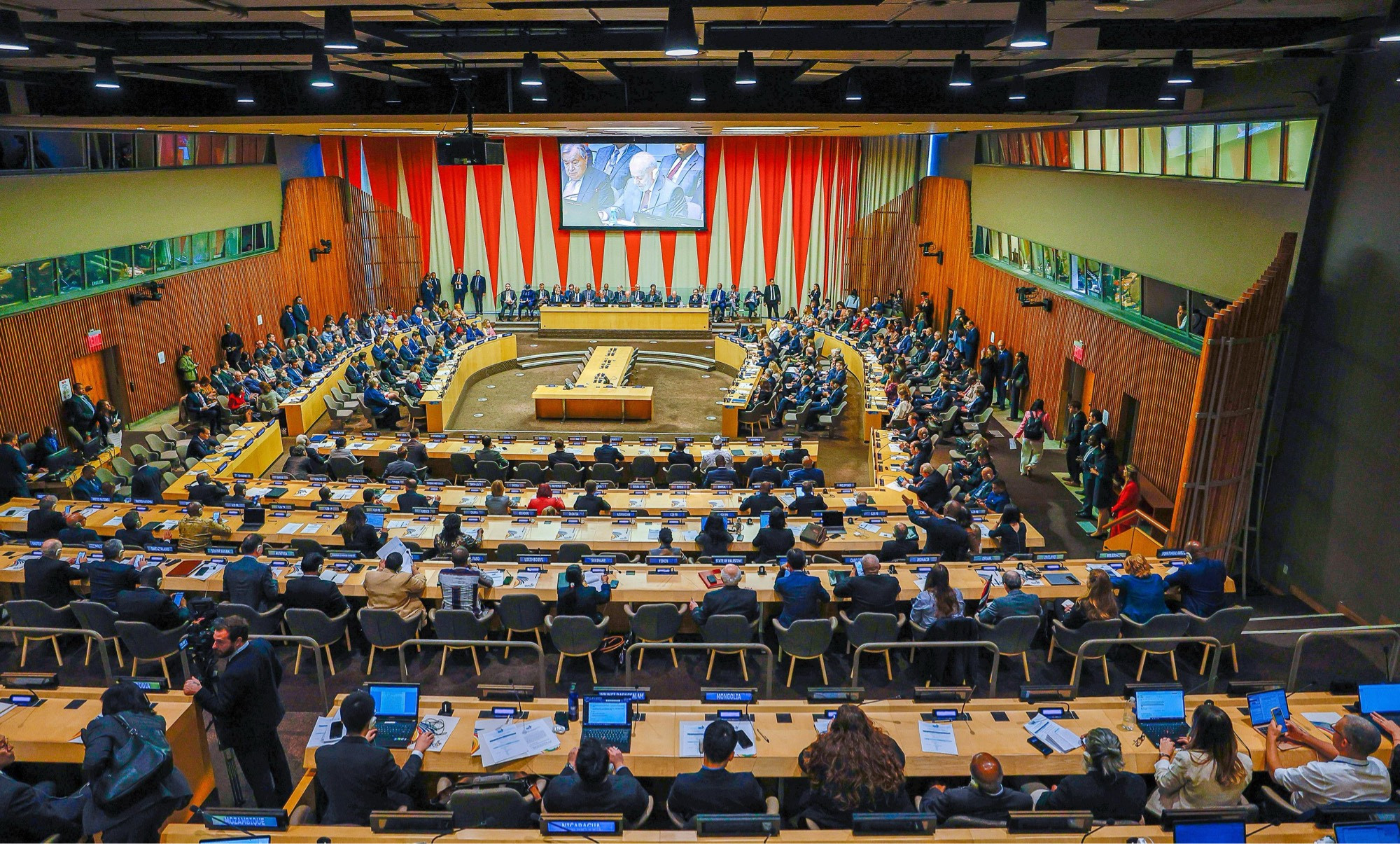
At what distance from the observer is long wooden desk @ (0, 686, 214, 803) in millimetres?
5742

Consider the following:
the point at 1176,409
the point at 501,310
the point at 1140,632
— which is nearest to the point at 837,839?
the point at 1140,632

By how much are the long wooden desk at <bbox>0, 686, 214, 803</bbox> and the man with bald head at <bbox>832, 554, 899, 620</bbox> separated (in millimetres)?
4995

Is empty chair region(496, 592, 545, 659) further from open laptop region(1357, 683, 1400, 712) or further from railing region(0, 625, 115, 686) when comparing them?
open laptop region(1357, 683, 1400, 712)

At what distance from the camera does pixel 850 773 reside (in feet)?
16.3

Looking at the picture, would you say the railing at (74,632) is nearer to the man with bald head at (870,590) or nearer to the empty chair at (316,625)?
the empty chair at (316,625)

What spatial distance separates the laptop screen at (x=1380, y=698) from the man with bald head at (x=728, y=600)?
4.33 metres

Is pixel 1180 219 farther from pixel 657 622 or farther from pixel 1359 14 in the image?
pixel 657 622

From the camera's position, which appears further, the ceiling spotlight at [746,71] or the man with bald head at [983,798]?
the ceiling spotlight at [746,71]

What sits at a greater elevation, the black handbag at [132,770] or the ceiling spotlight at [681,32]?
the ceiling spotlight at [681,32]

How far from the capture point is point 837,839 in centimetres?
475

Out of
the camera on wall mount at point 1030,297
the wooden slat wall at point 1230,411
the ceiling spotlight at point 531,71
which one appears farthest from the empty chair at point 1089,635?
the camera on wall mount at point 1030,297

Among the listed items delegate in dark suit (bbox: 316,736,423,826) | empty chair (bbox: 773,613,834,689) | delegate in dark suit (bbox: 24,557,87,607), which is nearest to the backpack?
empty chair (bbox: 773,613,834,689)

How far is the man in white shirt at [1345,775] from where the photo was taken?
201 inches

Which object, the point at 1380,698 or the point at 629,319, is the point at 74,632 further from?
the point at 629,319
